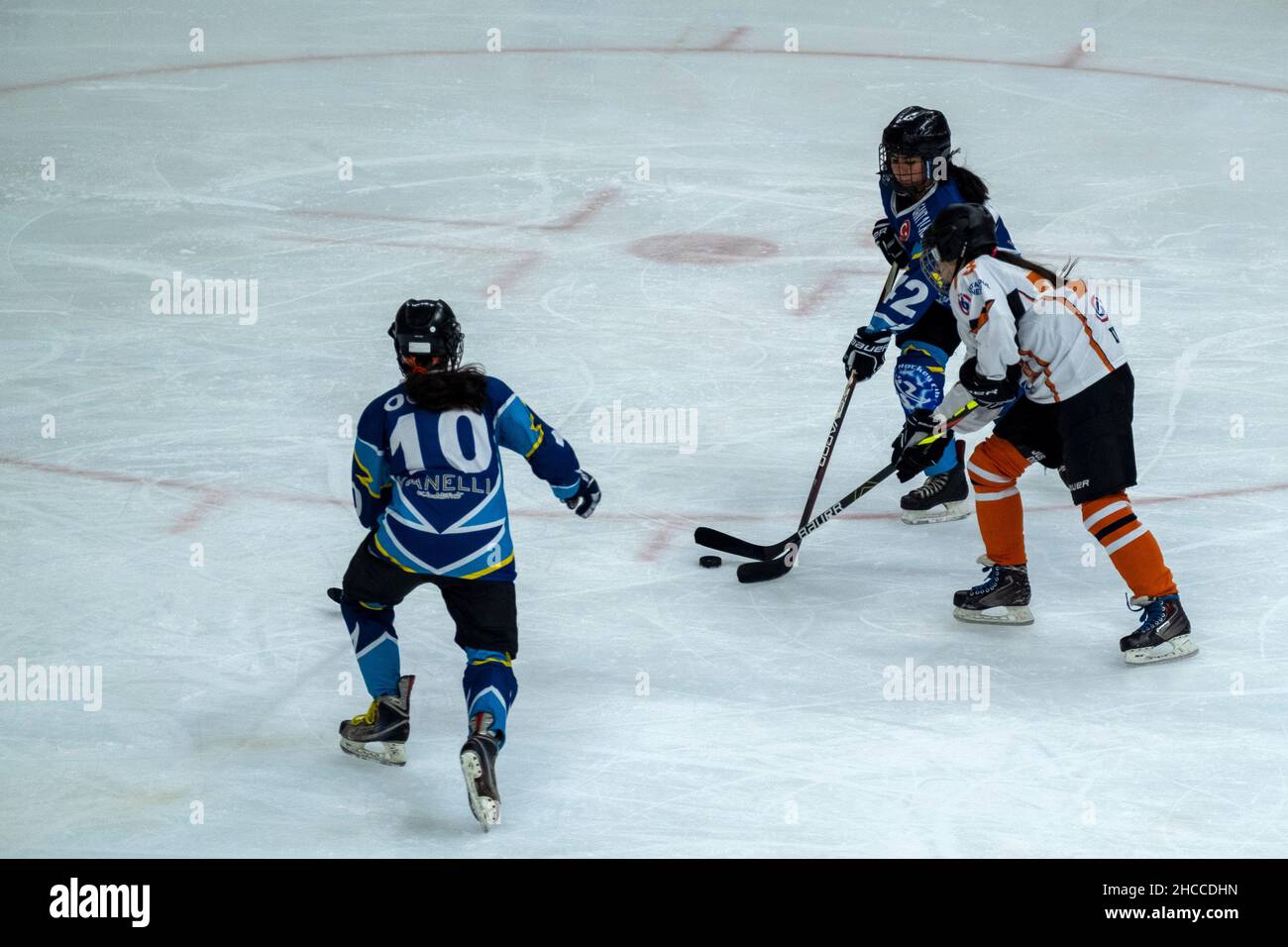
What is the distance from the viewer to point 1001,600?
4.51 meters

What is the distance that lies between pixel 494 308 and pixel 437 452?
3.51 m

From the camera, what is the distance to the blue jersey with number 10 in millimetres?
3559

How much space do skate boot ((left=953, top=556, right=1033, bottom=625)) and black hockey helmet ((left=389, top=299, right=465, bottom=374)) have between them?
1.63 meters

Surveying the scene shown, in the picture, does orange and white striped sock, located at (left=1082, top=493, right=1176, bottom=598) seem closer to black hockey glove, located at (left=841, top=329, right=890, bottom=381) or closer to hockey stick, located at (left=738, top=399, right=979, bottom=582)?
hockey stick, located at (left=738, top=399, right=979, bottom=582)

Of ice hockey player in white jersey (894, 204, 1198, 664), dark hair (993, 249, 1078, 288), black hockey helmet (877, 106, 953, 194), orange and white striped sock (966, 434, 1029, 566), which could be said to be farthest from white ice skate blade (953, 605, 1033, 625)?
black hockey helmet (877, 106, 953, 194)

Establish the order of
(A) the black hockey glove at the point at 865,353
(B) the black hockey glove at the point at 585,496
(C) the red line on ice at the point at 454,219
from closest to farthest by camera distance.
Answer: (B) the black hockey glove at the point at 585,496 → (A) the black hockey glove at the point at 865,353 → (C) the red line on ice at the point at 454,219

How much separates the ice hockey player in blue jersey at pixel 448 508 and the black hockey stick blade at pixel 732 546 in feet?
3.65

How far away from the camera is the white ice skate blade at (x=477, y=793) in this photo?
135 inches

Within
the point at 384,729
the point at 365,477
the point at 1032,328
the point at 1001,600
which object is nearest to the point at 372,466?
the point at 365,477

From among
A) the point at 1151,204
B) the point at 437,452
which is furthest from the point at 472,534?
the point at 1151,204

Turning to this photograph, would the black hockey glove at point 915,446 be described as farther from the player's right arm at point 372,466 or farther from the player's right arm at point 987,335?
the player's right arm at point 372,466

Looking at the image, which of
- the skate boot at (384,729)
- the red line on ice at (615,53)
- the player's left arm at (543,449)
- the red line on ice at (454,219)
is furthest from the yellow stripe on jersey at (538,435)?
the red line on ice at (615,53)

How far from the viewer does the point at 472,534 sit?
3.61 m
